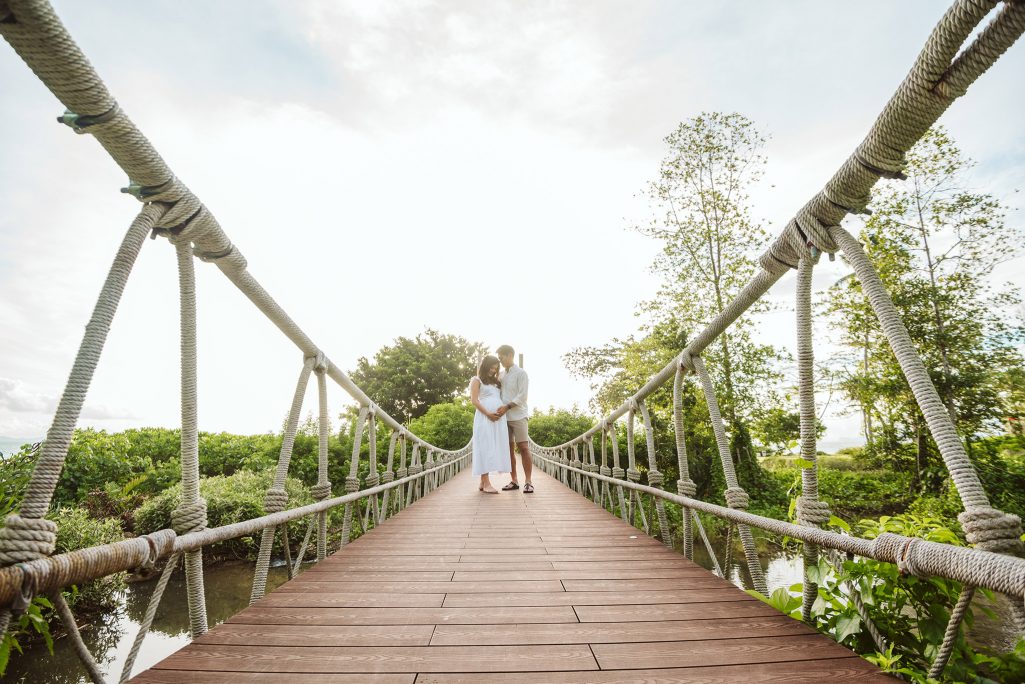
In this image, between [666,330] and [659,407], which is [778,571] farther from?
[666,330]

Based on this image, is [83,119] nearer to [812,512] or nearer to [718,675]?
[718,675]

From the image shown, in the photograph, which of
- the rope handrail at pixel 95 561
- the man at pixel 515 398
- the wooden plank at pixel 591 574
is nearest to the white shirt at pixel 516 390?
the man at pixel 515 398

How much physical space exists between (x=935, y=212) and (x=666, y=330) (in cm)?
554

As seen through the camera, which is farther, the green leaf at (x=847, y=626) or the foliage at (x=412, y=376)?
the foliage at (x=412, y=376)

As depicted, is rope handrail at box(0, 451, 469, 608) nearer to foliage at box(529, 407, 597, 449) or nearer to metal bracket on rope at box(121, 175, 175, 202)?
metal bracket on rope at box(121, 175, 175, 202)

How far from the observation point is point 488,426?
4891 mm

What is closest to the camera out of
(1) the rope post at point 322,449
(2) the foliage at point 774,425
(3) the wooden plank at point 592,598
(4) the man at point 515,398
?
(3) the wooden plank at point 592,598

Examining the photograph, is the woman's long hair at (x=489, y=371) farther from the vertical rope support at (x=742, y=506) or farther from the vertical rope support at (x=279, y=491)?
the vertical rope support at (x=742, y=506)

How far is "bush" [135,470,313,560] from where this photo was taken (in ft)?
21.4

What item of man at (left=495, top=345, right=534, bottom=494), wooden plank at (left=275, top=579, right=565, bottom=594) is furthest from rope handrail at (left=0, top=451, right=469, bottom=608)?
man at (left=495, top=345, right=534, bottom=494)

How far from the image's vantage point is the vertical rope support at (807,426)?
1.29 meters

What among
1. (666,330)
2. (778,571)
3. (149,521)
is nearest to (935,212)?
(666,330)

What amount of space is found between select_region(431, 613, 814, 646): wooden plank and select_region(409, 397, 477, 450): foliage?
38.2ft

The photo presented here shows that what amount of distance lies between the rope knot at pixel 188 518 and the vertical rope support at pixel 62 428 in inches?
14.3
